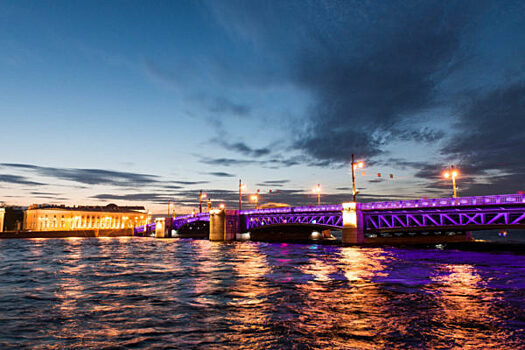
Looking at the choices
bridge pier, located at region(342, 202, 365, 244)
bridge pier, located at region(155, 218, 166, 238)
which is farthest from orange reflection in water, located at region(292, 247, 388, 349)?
bridge pier, located at region(155, 218, 166, 238)

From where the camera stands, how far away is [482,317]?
12.2 m

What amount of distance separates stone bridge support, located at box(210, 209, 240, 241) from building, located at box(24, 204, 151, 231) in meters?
99.4

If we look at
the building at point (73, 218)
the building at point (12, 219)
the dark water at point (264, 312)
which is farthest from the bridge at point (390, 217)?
the building at point (12, 219)

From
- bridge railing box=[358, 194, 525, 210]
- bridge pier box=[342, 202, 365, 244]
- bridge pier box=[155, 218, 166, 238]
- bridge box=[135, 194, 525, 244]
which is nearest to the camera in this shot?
bridge railing box=[358, 194, 525, 210]

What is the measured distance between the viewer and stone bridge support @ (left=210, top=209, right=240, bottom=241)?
87875mm

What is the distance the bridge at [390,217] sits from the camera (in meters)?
45.2

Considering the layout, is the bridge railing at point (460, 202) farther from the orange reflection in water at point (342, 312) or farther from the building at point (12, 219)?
the building at point (12, 219)

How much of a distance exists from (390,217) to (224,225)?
4077 cm

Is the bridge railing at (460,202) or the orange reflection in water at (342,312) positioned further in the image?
the bridge railing at (460,202)

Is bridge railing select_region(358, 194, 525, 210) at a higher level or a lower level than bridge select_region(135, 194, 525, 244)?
higher

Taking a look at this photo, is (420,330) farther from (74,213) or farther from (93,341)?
(74,213)

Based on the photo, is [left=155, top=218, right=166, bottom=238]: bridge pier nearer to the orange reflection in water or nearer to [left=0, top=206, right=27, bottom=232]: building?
[left=0, top=206, right=27, bottom=232]: building

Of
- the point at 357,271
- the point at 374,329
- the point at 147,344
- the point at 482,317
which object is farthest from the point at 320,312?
the point at 357,271

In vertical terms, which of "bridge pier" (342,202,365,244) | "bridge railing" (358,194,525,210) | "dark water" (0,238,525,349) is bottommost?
"dark water" (0,238,525,349)
